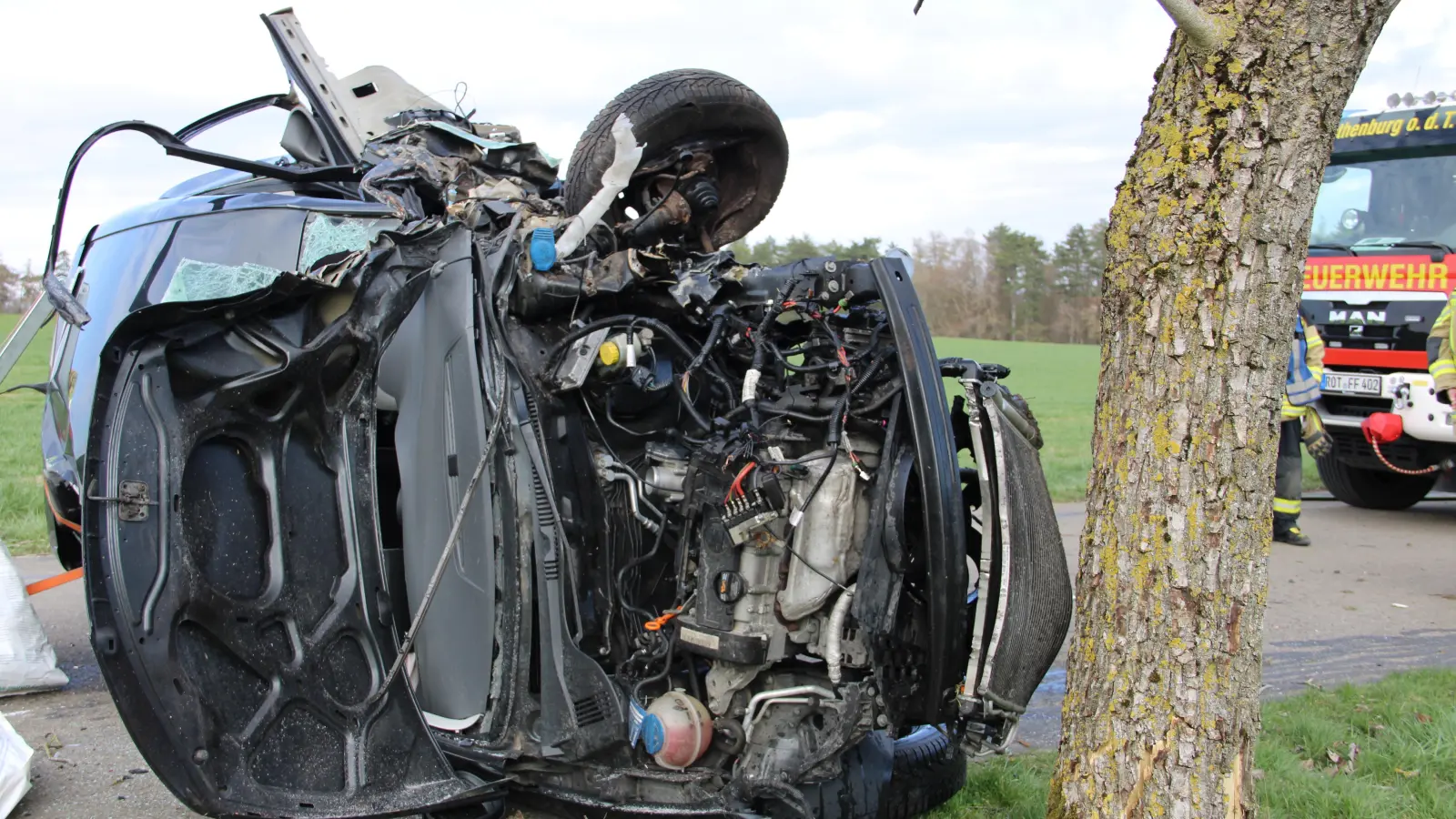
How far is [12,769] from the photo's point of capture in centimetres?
319

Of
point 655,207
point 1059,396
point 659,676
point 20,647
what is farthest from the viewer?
point 1059,396

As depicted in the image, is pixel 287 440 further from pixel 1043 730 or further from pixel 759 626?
pixel 1043 730

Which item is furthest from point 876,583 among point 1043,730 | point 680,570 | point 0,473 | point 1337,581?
point 0,473

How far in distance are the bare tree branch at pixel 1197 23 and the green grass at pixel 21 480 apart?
449 centimetres

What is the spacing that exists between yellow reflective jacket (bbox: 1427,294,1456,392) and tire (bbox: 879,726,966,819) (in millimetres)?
4400

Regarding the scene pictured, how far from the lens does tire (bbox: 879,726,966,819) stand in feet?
10.6

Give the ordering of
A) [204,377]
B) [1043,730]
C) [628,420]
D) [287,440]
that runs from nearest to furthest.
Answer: [204,377], [287,440], [628,420], [1043,730]

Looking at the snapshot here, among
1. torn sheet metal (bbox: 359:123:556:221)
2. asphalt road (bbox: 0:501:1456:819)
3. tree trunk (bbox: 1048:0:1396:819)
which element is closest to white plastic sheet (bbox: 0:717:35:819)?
asphalt road (bbox: 0:501:1456:819)

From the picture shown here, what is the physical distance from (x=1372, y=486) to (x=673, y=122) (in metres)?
7.80

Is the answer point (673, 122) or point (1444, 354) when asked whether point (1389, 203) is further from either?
point (673, 122)

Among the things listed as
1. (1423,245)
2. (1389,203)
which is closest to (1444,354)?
(1423,245)

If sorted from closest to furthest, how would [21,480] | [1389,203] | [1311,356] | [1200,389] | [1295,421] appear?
[1200,389], [1295,421], [1311,356], [1389,203], [21,480]

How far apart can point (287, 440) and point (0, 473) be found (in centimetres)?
839

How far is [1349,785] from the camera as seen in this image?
347cm
